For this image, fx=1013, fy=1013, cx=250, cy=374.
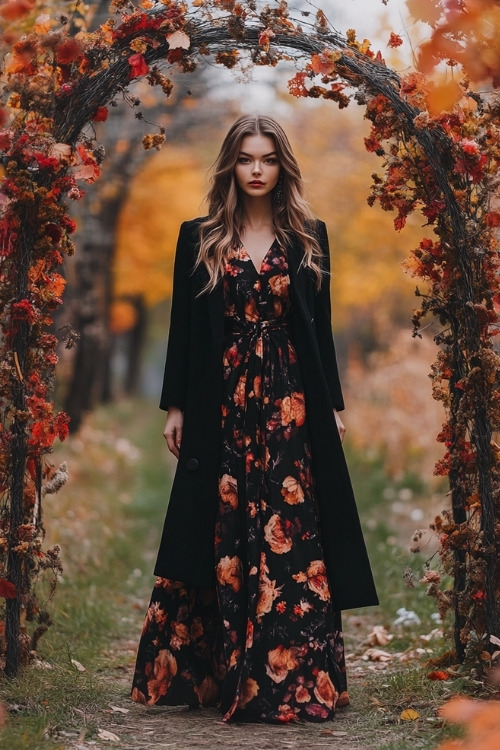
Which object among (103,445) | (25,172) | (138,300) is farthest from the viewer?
(138,300)

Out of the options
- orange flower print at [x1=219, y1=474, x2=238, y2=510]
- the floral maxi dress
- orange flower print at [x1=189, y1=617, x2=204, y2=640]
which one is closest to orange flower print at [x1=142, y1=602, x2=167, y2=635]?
the floral maxi dress

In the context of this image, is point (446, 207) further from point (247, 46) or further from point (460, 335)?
point (247, 46)

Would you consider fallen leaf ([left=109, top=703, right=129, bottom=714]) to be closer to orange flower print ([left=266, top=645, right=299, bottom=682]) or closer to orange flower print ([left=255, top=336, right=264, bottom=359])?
orange flower print ([left=266, top=645, right=299, bottom=682])

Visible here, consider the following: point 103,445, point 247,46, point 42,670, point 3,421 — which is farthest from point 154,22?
point 103,445

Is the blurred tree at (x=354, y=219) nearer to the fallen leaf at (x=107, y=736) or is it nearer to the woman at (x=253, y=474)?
the woman at (x=253, y=474)

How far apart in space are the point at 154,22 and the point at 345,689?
2.96m

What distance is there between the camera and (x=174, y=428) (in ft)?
14.6

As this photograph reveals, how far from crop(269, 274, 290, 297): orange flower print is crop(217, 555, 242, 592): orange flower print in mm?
1137

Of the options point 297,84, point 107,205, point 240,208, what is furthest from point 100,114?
point 107,205

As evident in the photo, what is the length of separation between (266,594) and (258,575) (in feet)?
0.27

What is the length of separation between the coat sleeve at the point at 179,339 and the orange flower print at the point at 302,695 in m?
1.28

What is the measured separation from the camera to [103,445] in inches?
541

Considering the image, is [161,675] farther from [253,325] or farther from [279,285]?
[279,285]

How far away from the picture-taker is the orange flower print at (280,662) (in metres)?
4.09
